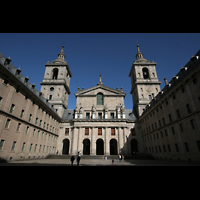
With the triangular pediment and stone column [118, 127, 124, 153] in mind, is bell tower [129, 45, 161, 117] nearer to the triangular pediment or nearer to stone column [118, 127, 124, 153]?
the triangular pediment

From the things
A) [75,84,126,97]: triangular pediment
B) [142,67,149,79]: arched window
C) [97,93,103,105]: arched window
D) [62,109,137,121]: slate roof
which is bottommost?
[62,109,137,121]: slate roof

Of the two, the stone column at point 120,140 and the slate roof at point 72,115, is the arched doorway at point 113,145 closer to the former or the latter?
the stone column at point 120,140

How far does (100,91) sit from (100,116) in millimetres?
9681

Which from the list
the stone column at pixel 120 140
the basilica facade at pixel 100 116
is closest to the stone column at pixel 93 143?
the basilica facade at pixel 100 116

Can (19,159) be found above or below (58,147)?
below

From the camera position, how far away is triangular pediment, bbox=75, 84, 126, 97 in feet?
153

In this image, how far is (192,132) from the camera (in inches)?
774

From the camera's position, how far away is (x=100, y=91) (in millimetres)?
47625

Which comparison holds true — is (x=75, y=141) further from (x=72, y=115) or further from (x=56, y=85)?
(x=56, y=85)

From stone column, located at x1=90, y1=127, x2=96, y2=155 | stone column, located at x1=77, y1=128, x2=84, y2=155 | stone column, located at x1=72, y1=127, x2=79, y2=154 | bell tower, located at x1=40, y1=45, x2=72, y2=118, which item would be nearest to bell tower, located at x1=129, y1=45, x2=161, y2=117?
stone column, located at x1=90, y1=127, x2=96, y2=155
